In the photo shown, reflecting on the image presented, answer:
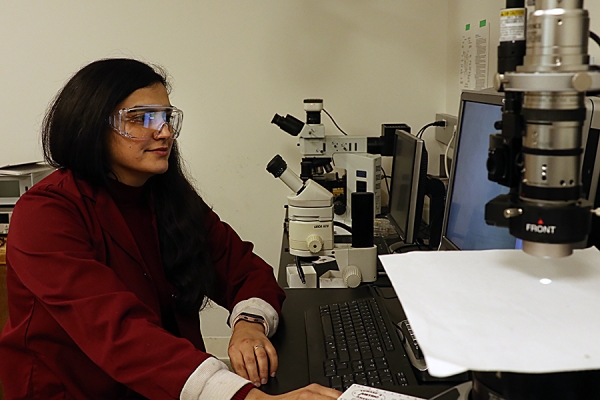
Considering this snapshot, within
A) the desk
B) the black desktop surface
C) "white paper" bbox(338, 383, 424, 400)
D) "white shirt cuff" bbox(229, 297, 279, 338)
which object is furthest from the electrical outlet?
"white paper" bbox(338, 383, 424, 400)

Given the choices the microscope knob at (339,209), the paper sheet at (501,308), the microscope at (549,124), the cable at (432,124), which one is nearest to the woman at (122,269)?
the paper sheet at (501,308)

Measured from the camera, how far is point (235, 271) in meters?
1.66

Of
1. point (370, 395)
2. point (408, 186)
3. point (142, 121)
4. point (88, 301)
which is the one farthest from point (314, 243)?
point (370, 395)

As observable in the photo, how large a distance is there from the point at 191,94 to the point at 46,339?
1736 mm

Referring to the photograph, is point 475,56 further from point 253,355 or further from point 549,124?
point 549,124

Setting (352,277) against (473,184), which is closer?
(473,184)

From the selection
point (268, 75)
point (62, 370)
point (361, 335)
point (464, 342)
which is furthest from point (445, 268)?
point (268, 75)

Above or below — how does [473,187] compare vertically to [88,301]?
above

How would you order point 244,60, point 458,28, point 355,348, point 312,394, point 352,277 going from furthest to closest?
point 244,60 → point 458,28 → point 352,277 → point 355,348 → point 312,394

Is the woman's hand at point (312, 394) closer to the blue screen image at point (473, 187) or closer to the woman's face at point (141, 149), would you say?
the blue screen image at point (473, 187)

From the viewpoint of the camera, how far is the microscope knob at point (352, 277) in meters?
1.61

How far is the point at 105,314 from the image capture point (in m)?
1.18

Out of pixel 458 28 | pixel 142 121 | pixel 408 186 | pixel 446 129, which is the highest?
pixel 458 28

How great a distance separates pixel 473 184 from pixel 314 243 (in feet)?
2.22
